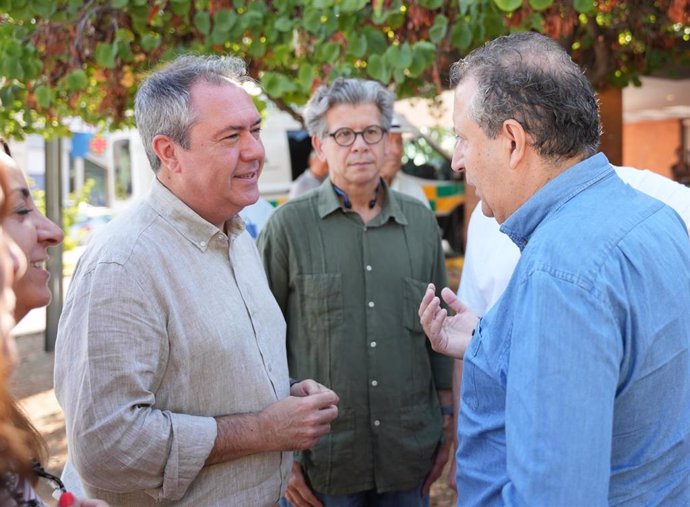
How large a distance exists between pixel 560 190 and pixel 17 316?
1217 mm

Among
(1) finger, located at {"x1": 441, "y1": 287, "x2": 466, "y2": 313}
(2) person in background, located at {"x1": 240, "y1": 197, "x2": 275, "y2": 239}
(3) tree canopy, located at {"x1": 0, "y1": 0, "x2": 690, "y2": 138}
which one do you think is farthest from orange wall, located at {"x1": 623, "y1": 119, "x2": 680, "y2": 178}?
(1) finger, located at {"x1": 441, "y1": 287, "x2": 466, "y2": 313}

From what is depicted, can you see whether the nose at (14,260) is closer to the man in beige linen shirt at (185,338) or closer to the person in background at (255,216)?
the man in beige linen shirt at (185,338)

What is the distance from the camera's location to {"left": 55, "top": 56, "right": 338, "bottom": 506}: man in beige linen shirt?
1.95 meters

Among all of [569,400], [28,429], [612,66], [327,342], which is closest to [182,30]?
[327,342]

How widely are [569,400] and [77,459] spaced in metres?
1.30

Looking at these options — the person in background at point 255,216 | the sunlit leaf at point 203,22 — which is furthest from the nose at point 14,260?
the sunlit leaf at point 203,22

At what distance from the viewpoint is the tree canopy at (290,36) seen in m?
3.84

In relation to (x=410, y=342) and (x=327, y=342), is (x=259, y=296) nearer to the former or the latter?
(x=327, y=342)

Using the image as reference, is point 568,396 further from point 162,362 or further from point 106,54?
point 106,54

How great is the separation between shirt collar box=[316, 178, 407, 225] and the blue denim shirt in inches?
57.9

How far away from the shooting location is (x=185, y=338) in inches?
80.9

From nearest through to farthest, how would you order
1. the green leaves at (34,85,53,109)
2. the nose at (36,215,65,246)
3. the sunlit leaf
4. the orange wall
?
the nose at (36,215,65,246)
the sunlit leaf
the green leaves at (34,85,53,109)
the orange wall

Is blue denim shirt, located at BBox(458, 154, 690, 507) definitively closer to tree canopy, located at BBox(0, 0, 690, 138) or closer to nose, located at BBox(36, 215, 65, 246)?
nose, located at BBox(36, 215, 65, 246)

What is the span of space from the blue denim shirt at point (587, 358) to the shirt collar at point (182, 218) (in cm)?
93
